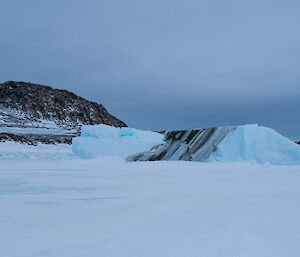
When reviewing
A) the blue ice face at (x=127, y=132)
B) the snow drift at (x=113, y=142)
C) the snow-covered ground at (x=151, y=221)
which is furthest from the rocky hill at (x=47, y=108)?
the snow-covered ground at (x=151, y=221)

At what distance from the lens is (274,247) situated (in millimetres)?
2492

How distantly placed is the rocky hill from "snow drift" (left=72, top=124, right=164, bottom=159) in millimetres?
34954

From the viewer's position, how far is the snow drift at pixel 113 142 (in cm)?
1376

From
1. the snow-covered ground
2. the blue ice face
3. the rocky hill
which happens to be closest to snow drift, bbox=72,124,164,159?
the blue ice face

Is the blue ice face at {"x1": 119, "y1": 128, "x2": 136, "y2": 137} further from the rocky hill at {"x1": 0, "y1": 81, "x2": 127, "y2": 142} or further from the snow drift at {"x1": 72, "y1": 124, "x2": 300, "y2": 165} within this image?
the rocky hill at {"x1": 0, "y1": 81, "x2": 127, "y2": 142}

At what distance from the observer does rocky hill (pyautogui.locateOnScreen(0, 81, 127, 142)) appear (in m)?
53.8

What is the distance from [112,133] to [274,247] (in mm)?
13563

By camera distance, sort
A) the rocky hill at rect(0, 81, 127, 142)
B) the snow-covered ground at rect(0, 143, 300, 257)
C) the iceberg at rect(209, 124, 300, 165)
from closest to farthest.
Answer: the snow-covered ground at rect(0, 143, 300, 257)
the iceberg at rect(209, 124, 300, 165)
the rocky hill at rect(0, 81, 127, 142)

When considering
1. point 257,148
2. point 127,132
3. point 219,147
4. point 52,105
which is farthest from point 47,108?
point 257,148

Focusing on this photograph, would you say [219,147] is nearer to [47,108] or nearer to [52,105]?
[47,108]

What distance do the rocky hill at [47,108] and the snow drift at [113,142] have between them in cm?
3495

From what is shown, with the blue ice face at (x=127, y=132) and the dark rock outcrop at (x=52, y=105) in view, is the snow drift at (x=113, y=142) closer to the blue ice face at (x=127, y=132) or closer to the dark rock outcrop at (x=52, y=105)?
the blue ice face at (x=127, y=132)

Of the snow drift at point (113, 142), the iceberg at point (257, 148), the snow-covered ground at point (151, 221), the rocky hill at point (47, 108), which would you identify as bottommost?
the snow-covered ground at point (151, 221)

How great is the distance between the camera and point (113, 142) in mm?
14516
